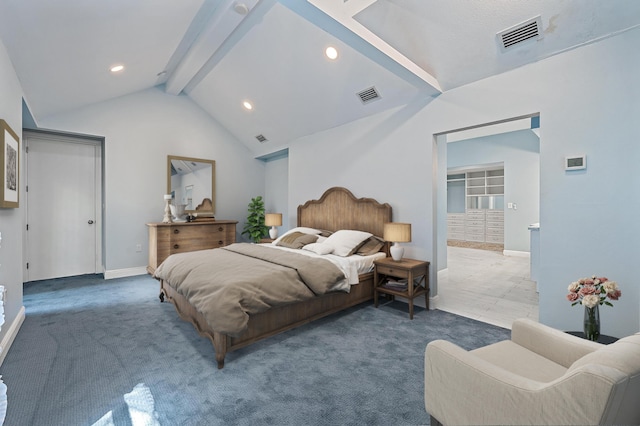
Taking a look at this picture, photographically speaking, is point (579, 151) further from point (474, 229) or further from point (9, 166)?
point (474, 229)

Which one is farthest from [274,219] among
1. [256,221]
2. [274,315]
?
[274,315]

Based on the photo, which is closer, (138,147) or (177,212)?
(138,147)

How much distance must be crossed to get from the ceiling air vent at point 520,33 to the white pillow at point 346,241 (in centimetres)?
240

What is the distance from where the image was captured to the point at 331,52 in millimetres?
3518

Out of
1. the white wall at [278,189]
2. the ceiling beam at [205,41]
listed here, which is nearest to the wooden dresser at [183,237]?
the white wall at [278,189]

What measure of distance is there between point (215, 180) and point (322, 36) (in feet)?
12.4

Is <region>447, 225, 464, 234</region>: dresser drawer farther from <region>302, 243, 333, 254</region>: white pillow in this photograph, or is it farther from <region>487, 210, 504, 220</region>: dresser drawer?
<region>302, 243, 333, 254</region>: white pillow

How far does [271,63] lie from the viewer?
4086 millimetres

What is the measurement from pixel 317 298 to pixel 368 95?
8.43ft

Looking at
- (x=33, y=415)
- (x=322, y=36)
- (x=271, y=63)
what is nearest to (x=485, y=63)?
(x=322, y=36)

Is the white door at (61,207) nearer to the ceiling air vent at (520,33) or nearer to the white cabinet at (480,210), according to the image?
the ceiling air vent at (520,33)

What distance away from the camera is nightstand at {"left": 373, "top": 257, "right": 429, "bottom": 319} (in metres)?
3.23

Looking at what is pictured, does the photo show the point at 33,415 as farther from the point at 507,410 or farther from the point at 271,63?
the point at 271,63

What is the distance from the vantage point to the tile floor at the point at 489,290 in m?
3.36
